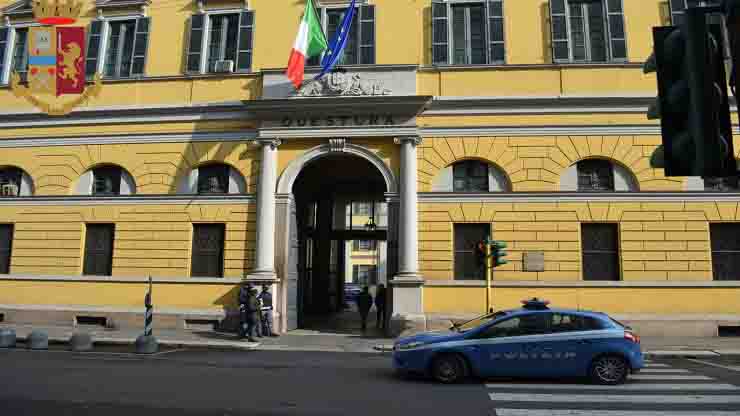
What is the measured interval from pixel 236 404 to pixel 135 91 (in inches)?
582

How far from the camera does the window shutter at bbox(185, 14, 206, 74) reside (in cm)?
1827

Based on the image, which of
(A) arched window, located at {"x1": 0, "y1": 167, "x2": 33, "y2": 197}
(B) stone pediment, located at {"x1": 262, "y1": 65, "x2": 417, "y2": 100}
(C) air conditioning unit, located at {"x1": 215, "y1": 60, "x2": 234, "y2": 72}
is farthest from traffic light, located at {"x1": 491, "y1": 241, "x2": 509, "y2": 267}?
(A) arched window, located at {"x1": 0, "y1": 167, "x2": 33, "y2": 197}

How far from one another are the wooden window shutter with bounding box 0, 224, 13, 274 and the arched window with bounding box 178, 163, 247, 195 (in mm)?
6837

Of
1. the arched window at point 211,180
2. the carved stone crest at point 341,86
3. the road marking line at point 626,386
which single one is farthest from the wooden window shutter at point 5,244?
the road marking line at point 626,386

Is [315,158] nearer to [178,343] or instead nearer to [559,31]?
[178,343]

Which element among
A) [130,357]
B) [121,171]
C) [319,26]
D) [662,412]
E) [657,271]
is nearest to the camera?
[662,412]

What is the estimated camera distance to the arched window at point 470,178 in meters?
16.4

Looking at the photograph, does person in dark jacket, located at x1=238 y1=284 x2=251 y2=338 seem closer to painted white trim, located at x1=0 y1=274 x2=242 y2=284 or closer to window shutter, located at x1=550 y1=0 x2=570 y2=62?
painted white trim, located at x1=0 y1=274 x2=242 y2=284

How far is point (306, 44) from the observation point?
53.7 feet

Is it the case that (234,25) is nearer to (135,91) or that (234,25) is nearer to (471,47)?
(135,91)

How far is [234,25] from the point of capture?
733 inches

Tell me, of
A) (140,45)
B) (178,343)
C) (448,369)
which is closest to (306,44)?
(140,45)

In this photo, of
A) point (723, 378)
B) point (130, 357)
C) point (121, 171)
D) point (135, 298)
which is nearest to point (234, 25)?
point (121, 171)

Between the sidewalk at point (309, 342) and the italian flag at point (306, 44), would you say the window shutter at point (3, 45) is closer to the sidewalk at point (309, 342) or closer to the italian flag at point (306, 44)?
the sidewalk at point (309, 342)
